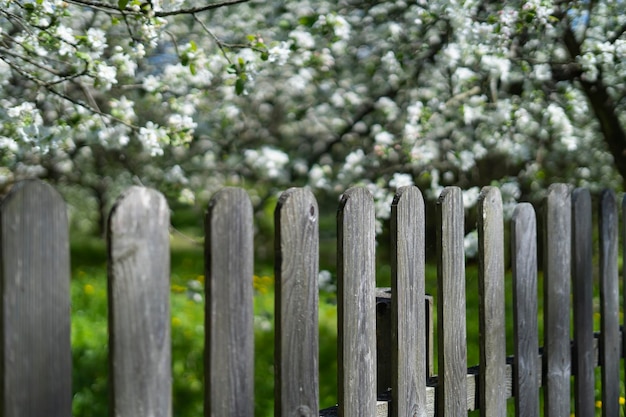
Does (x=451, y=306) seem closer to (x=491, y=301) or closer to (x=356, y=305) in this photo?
(x=491, y=301)

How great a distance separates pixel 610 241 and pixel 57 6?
2086 millimetres

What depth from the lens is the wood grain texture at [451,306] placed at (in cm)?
177

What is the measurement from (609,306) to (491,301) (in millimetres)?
697

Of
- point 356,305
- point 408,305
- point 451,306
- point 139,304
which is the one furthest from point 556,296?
point 139,304

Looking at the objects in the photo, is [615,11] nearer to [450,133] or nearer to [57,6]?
[450,133]

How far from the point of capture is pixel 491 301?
1917 mm

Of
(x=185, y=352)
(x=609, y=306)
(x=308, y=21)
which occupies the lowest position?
(x=185, y=352)

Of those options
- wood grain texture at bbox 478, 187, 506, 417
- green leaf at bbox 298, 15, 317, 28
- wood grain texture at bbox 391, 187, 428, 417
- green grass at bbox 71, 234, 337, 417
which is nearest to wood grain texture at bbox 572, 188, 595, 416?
wood grain texture at bbox 478, 187, 506, 417

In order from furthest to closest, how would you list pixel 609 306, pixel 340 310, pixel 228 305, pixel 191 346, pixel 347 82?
1. pixel 191 346
2. pixel 347 82
3. pixel 609 306
4. pixel 340 310
5. pixel 228 305

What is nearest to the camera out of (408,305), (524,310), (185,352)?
(408,305)

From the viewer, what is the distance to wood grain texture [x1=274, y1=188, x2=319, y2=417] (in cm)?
138

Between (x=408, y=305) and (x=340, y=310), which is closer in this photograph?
(x=340, y=310)

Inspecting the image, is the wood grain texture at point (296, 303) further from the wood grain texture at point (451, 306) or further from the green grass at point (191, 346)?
the green grass at point (191, 346)

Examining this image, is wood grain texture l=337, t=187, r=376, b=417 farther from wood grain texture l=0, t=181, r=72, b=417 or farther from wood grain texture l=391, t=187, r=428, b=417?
wood grain texture l=0, t=181, r=72, b=417
